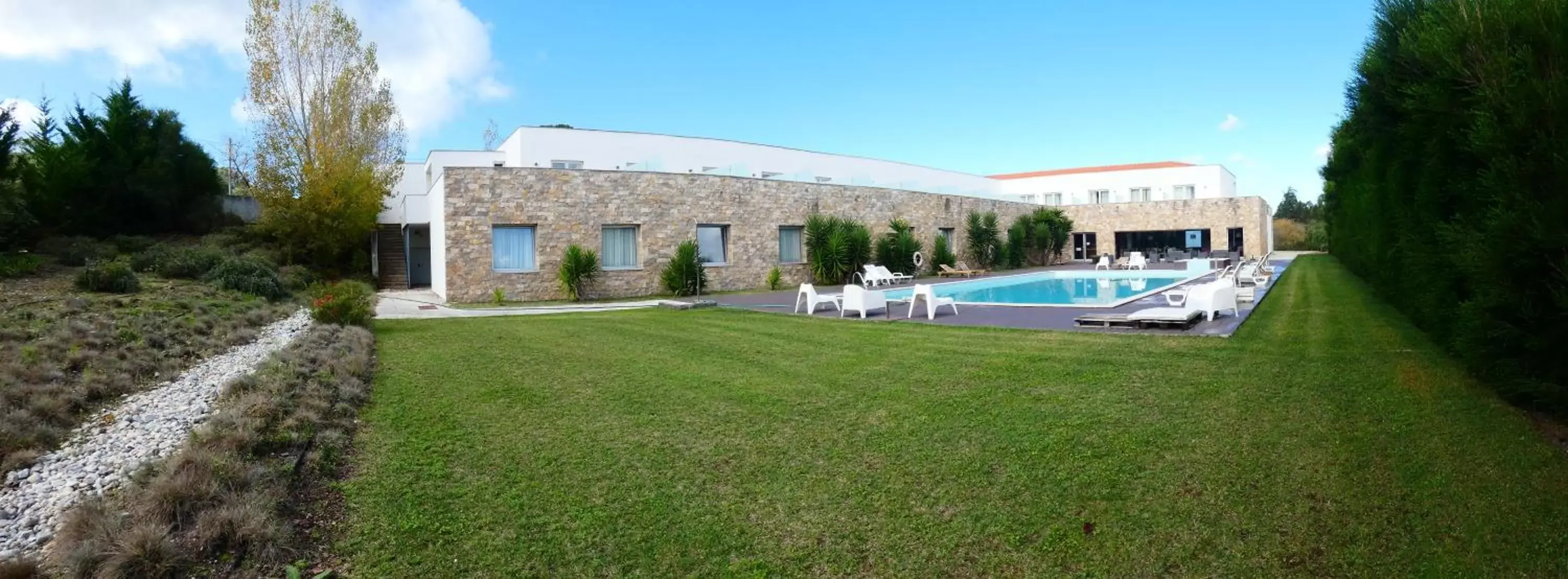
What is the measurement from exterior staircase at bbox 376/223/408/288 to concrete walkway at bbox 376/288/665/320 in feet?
20.2

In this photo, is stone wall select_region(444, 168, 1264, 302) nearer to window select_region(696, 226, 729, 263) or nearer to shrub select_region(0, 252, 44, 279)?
window select_region(696, 226, 729, 263)

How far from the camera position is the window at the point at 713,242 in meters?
21.2

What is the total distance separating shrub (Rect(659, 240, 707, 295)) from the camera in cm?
1956

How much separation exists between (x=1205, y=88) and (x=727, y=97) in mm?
15798

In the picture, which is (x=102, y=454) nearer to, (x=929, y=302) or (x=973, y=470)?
(x=973, y=470)

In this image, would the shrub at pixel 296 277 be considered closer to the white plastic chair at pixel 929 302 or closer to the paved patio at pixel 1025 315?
the paved patio at pixel 1025 315

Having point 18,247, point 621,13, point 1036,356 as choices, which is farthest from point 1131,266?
point 18,247

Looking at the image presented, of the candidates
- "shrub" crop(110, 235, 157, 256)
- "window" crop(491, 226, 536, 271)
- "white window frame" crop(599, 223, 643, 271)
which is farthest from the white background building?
"shrub" crop(110, 235, 157, 256)

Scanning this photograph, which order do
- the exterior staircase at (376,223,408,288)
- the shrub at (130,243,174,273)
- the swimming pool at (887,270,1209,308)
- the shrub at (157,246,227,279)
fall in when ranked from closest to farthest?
the shrub at (157,246,227,279)
the shrub at (130,243,174,273)
the swimming pool at (887,270,1209,308)
the exterior staircase at (376,223,408,288)

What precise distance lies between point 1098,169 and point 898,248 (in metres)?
30.7

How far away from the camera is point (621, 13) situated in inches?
675

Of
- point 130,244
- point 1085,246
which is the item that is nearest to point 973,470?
point 130,244

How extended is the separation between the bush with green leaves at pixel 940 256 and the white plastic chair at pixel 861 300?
51.0ft

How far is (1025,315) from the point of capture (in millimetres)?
11438
